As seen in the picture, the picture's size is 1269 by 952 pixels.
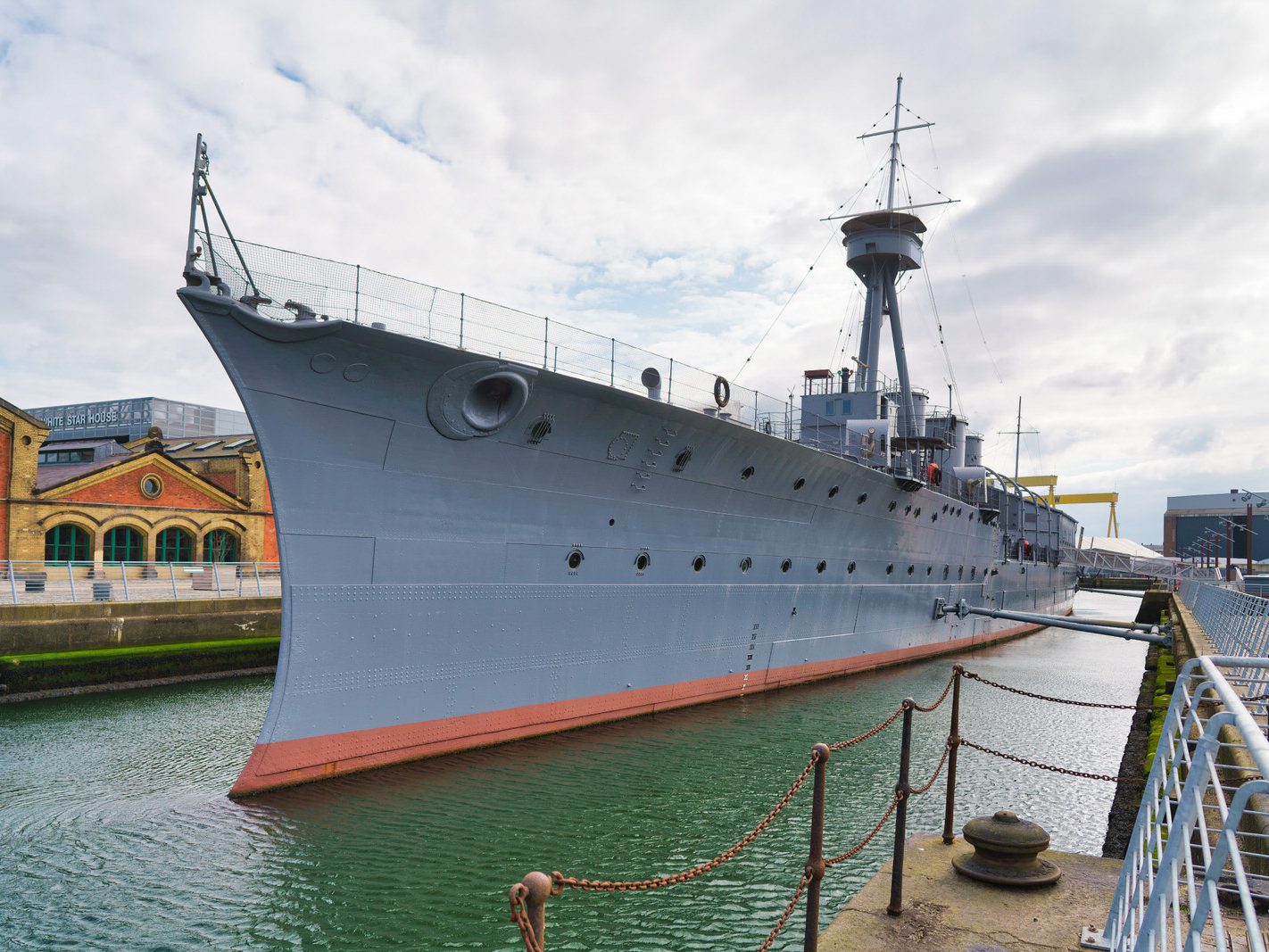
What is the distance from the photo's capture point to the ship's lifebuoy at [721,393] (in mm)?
13219

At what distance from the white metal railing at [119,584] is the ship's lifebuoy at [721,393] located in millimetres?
9827

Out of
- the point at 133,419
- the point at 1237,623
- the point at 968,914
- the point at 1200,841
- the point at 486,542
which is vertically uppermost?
the point at 133,419

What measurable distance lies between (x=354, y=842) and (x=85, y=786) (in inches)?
164

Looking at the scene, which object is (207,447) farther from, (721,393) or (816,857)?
(816,857)

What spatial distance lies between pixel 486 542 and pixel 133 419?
46.5 m

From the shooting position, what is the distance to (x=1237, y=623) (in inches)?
492

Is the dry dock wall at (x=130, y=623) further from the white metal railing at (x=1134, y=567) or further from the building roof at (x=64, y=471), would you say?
the white metal railing at (x=1134, y=567)

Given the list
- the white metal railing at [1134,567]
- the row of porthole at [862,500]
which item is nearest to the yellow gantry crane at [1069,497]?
the white metal railing at [1134,567]

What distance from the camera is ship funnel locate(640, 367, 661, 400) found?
1197 centimetres

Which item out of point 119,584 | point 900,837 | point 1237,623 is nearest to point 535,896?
point 900,837

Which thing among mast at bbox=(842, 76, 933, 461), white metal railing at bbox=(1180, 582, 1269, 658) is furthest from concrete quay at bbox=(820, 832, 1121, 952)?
mast at bbox=(842, 76, 933, 461)

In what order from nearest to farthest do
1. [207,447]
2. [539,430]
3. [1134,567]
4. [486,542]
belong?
[486,542], [539,430], [207,447], [1134,567]

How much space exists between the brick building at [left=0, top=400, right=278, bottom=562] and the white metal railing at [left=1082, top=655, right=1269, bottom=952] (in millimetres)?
25675

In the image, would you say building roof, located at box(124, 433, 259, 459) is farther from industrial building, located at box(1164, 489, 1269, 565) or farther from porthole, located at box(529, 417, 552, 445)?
industrial building, located at box(1164, 489, 1269, 565)
